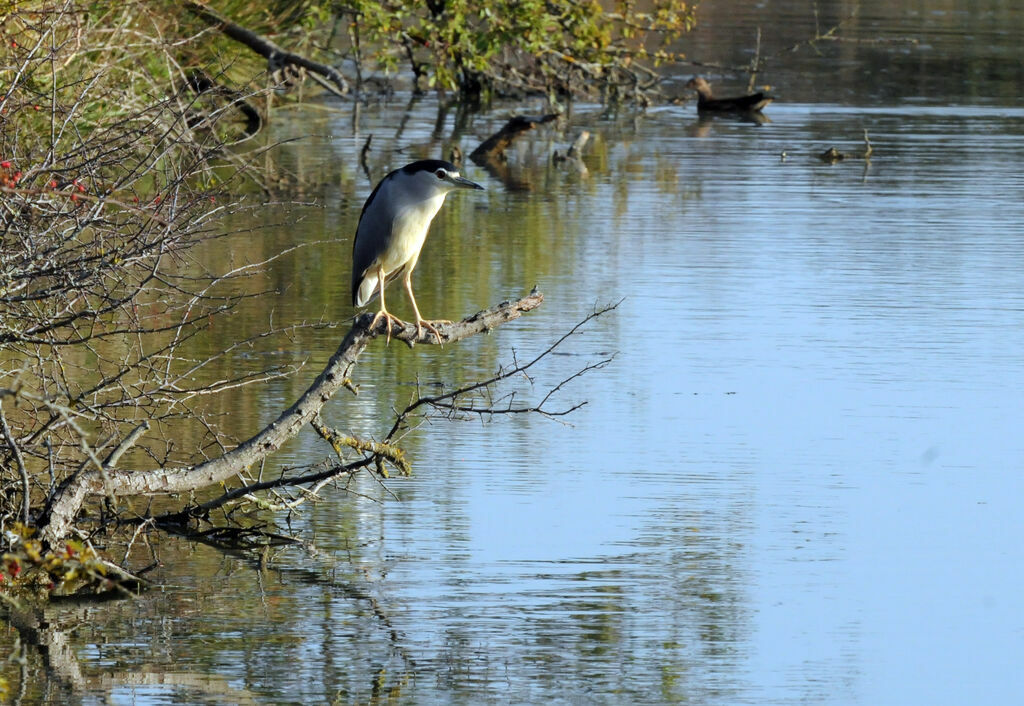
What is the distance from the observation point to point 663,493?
820 centimetres

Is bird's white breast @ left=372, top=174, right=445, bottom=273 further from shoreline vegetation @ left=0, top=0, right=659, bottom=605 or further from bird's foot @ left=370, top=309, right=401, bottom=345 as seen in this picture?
bird's foot @ left=370, top=309, right=401, bottom=345

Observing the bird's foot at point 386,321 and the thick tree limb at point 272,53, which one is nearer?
the bird's foot at point 386,321

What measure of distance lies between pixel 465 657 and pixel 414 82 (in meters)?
26.6

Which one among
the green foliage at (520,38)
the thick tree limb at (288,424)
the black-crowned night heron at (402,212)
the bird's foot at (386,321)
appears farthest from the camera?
the green foliage at (520,38)

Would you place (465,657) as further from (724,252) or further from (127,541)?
(724,252)

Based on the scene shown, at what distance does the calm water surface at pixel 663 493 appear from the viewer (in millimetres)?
6078

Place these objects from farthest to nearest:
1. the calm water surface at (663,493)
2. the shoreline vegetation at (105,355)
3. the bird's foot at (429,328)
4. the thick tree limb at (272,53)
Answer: the thick tree limb at (272,53) → the bird's foot at (429,328) → the shoreline vegetation at (105,355) → the calm water surface at (663,493)

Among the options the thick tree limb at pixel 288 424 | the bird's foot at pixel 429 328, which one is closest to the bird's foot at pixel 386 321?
the thick tree limb at pixel 288 424

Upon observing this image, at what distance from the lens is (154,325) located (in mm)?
11375

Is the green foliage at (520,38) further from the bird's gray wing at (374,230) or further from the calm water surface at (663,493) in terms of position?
the bird's gray wing at (374,230)

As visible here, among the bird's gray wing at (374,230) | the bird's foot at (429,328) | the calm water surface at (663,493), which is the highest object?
the bird's gray wing at (374,230)

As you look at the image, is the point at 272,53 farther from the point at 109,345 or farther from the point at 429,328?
the point at 429,328

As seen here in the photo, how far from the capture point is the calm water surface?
608 centimetres

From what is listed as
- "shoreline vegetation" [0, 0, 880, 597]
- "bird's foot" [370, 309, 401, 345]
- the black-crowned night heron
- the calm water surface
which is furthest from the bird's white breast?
the calm water surface
